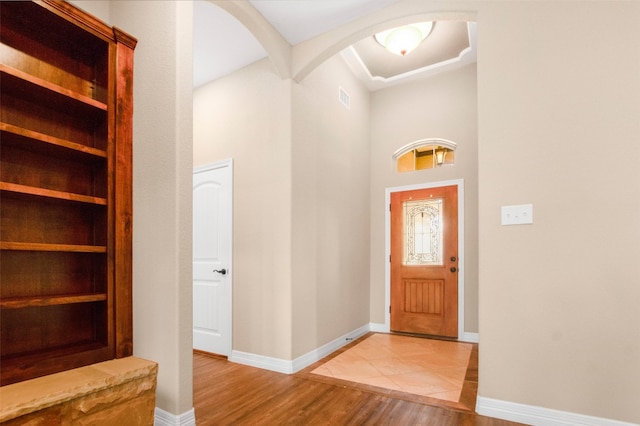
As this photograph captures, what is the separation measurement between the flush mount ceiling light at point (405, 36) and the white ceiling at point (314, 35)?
210mm

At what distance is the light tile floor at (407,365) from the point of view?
290cm

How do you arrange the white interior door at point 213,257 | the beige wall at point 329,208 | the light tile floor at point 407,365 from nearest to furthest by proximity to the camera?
the light tile floor at point 407,365 < the beige wall at point 329,208 < the white interior door at point 213,257

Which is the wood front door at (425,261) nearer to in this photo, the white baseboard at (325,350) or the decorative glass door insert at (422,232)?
the decorative glass door insert at (422,232)

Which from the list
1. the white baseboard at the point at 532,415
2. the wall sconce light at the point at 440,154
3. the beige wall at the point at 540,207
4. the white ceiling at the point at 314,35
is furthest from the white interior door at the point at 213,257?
the wall sconce light at the point at 440,154

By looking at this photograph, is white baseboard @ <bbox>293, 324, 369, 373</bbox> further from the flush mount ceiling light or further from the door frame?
the flush mount ceiling light

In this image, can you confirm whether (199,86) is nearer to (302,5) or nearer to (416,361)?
(302,5)

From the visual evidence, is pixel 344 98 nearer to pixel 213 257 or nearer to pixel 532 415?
pixel 213 257

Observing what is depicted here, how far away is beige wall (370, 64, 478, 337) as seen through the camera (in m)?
4.36

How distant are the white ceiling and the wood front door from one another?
68.3 inches

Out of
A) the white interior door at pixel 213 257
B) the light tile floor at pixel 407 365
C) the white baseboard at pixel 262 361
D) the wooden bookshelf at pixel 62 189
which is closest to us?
the wooden bookshelf at pixel 62 189

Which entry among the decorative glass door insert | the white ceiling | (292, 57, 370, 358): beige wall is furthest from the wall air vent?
the decorative glass door insert

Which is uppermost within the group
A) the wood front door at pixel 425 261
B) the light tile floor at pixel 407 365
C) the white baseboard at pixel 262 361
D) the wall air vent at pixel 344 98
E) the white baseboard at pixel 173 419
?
the wall air vent at pixel 344 98

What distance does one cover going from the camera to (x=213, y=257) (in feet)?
12.6

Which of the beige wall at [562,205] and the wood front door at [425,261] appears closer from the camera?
A: the beige wall at [562,205]
